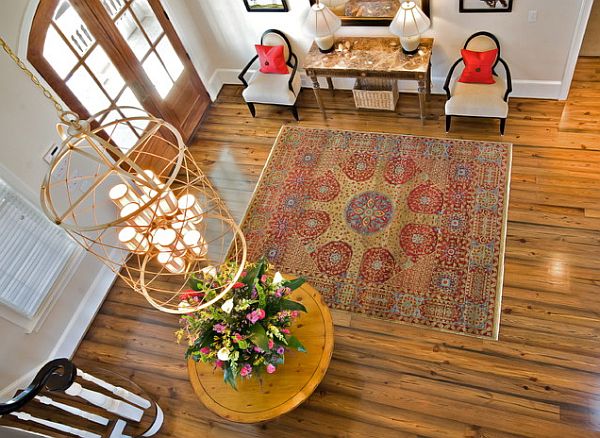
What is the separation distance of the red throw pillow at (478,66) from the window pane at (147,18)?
3.11m

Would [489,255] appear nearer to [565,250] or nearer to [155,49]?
[565,250]

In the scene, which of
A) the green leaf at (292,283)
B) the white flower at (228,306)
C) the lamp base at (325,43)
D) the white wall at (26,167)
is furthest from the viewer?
the lamp base at (325,43)

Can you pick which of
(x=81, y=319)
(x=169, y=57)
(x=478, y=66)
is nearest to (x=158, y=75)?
(x=169, y=57)

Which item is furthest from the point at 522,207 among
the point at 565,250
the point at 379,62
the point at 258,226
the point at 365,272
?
the point at 258,226

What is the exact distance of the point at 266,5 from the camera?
504 centimetres

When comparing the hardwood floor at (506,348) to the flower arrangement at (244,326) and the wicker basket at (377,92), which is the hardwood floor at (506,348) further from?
the flower arrangement at (244,326)

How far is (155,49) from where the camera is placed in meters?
5.06

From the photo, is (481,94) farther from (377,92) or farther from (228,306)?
(228,306)

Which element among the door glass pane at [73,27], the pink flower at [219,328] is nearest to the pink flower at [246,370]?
the pink flower at [219,328]

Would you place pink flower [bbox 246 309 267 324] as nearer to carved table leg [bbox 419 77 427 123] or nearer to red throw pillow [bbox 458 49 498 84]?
carved table leg [bbox 419 77 427 123]

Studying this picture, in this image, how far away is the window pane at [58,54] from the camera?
3.93 meters

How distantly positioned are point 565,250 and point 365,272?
1.62m

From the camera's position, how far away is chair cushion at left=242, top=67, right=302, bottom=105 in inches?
204

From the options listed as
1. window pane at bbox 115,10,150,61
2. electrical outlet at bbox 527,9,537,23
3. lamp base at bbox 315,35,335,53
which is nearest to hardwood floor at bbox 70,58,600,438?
electrical outlet at bbox 527,9,537,23
